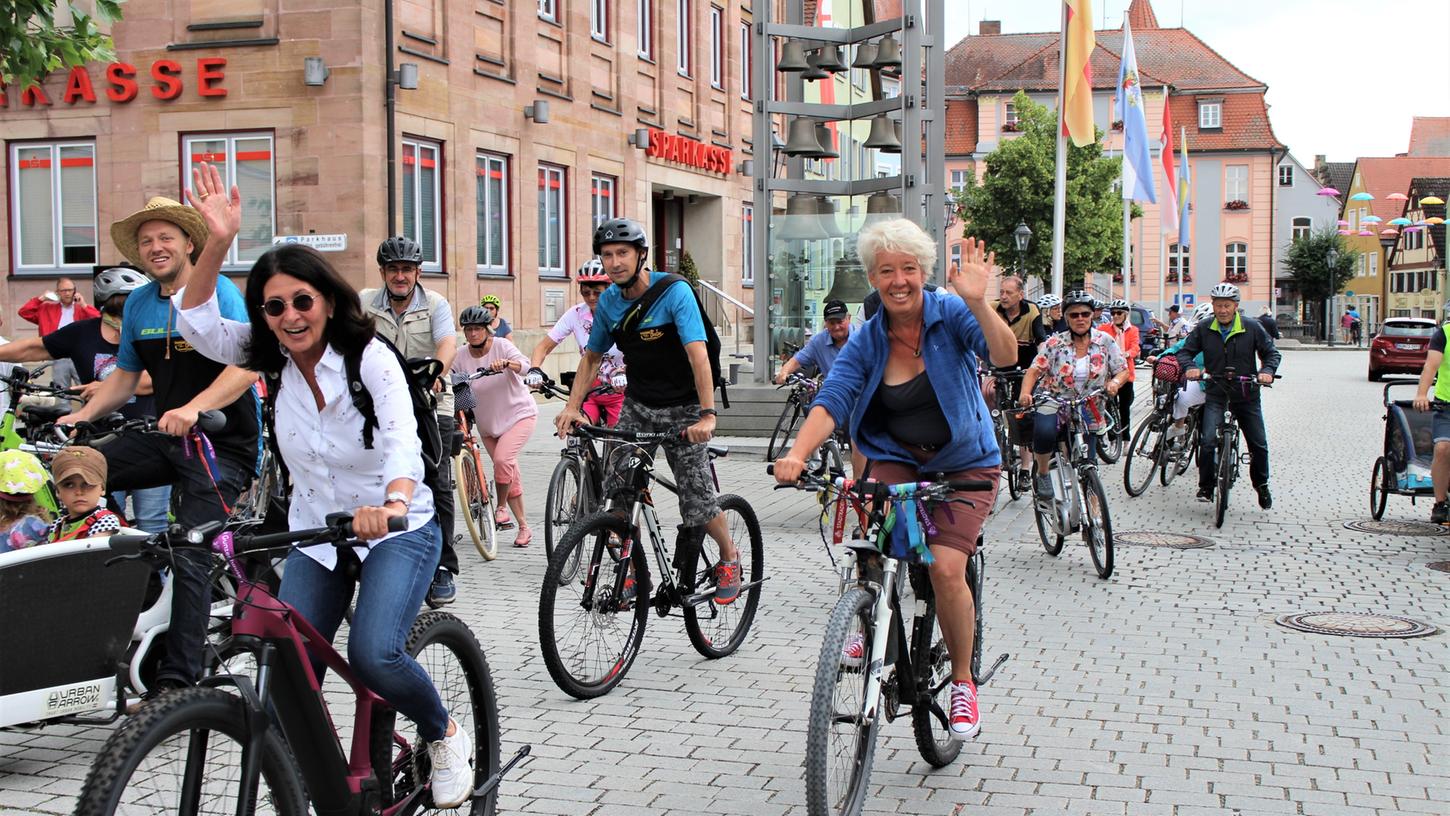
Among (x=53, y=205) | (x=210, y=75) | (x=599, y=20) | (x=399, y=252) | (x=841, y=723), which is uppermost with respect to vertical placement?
(x=599, y=20)

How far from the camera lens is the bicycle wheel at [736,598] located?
6738 mm

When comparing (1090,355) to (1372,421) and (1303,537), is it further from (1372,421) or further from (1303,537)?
(1372,421)

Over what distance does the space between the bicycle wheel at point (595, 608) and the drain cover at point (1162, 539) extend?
16.6ft

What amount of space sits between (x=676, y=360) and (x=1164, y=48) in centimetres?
8236

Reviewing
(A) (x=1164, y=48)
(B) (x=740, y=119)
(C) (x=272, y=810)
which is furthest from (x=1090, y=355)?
(A) (x=1164, y=48)

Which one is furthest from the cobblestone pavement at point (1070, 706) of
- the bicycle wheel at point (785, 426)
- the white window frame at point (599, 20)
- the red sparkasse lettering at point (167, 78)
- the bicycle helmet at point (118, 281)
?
the white window frame at point (599, 20)

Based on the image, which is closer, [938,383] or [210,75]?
[938,383]

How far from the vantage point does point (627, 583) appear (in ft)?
20.7

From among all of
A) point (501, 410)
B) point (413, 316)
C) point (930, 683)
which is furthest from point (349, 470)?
point (501, 410)

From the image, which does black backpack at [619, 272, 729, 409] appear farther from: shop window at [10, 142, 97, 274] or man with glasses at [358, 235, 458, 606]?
shop window at [10, 142, 97, 274]

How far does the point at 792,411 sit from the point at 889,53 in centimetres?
448

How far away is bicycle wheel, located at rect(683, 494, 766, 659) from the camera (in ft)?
22.1

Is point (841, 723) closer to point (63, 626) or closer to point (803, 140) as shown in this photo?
point (63, 626)

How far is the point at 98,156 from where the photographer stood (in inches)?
874
